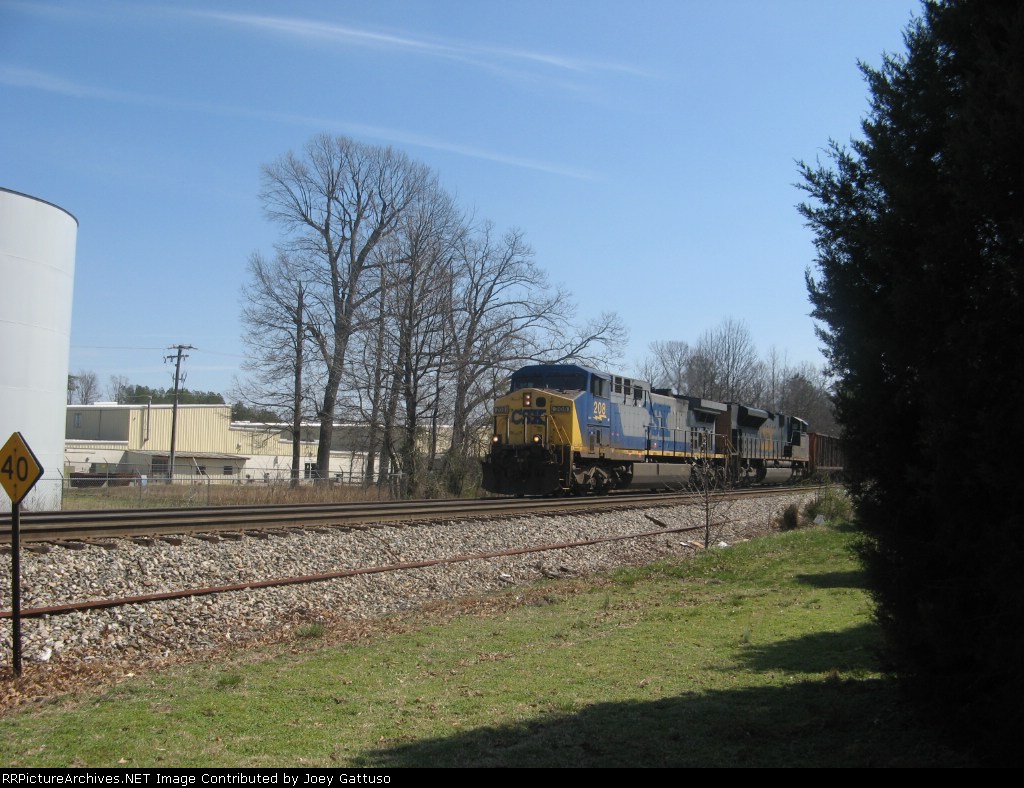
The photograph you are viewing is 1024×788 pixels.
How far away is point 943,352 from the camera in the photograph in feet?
14.8

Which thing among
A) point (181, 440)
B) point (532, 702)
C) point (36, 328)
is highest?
point (36, 328)

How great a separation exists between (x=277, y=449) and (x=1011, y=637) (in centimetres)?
6630

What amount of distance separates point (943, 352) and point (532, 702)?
164 inches

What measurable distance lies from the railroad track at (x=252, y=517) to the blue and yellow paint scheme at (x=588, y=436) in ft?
6.31

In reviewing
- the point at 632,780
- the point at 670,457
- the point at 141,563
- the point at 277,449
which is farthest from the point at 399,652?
the point at 277,449

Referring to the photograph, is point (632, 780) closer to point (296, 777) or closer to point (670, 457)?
point (296, 777)

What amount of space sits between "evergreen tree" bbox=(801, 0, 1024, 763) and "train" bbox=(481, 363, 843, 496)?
16.4 meters

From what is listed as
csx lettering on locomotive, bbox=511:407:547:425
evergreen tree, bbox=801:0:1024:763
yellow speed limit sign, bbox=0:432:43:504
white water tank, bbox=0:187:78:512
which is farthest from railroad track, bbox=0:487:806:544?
evergreen tree, bbox=801:0:1024:763

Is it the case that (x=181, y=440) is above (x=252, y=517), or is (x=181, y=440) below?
above

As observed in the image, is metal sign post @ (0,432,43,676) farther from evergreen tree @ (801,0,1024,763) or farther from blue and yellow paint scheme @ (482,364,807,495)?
blue and yellow paint scheme @ (482,364,807,495)

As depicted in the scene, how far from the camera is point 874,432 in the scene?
4.89 metres

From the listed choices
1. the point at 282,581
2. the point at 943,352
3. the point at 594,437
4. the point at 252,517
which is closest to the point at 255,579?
the point at 282,581

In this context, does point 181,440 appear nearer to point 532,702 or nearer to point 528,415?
point 528,415

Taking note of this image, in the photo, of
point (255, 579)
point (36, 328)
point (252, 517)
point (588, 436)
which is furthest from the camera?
point (588, 436)
